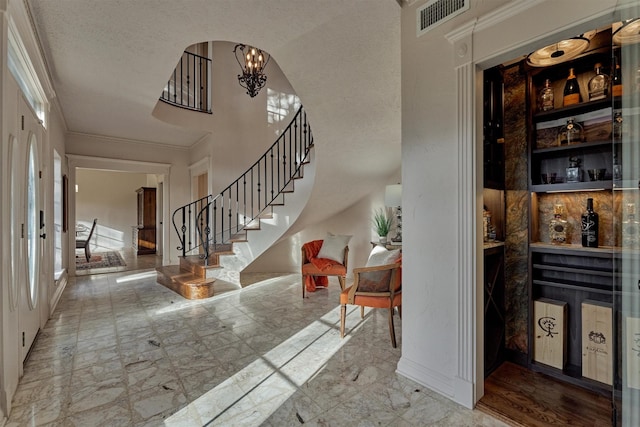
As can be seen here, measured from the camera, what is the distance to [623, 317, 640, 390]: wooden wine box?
1.24 m

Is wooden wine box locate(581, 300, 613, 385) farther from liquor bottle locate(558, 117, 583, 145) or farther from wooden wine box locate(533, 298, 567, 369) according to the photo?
liquor bottle locate(558, 117, 583, 145)

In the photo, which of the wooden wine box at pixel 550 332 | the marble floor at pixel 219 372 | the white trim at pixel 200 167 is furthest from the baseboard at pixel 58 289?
the wooden wine box at pixel 550 332

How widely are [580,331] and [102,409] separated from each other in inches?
131

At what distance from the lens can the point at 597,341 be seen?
200 cm

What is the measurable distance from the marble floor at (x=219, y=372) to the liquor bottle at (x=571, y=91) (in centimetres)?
228

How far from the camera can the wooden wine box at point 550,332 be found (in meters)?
2.16

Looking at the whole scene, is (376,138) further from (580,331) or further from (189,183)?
(189,183)

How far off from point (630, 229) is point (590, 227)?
3.27ft

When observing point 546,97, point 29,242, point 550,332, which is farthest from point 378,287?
point 29,242

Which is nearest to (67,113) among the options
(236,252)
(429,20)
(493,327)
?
(236,252)

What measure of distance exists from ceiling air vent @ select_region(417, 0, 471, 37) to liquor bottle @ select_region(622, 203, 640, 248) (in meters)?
1.46

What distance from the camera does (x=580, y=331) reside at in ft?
7.11

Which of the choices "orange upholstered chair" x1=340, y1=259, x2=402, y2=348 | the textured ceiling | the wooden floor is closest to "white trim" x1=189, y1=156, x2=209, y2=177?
the textured ceiling

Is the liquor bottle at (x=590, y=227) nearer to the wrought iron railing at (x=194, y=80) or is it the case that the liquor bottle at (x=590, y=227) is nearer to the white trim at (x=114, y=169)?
the wrought iron railing at (x=194, y=80)
